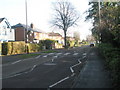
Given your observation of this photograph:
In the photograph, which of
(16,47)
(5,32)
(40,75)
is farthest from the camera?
(5,32)

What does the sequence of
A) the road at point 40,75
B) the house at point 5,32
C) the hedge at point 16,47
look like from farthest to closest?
the house at point 5,32 < the hedge at point 16,47 < the road at point 40,75

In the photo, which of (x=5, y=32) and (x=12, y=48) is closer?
(x=12, y=48)

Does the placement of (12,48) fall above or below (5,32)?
below

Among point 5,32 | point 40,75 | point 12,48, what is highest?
point 5,32

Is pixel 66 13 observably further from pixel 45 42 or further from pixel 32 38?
pixel 32 38

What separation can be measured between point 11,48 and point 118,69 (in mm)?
25379

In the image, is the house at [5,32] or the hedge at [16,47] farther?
the house at [5,32]

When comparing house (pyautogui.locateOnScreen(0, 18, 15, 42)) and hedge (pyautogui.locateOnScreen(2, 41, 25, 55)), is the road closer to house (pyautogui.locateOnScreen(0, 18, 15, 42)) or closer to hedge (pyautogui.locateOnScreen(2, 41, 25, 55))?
hedge (pyautogui.locateOnScreen(2, 41, 25, 55))

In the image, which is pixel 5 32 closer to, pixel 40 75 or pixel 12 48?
pixel 12 48

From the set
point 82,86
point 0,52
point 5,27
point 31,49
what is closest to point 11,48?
point 0,52

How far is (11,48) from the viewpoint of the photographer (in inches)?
1119

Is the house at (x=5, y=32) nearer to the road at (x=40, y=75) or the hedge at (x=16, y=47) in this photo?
the hedge at (x=16, y=47)

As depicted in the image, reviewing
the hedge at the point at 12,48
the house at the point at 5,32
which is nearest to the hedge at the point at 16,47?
the hedge at the point at 12,48

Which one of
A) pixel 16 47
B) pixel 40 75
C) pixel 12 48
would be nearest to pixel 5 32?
pixel 16 47
